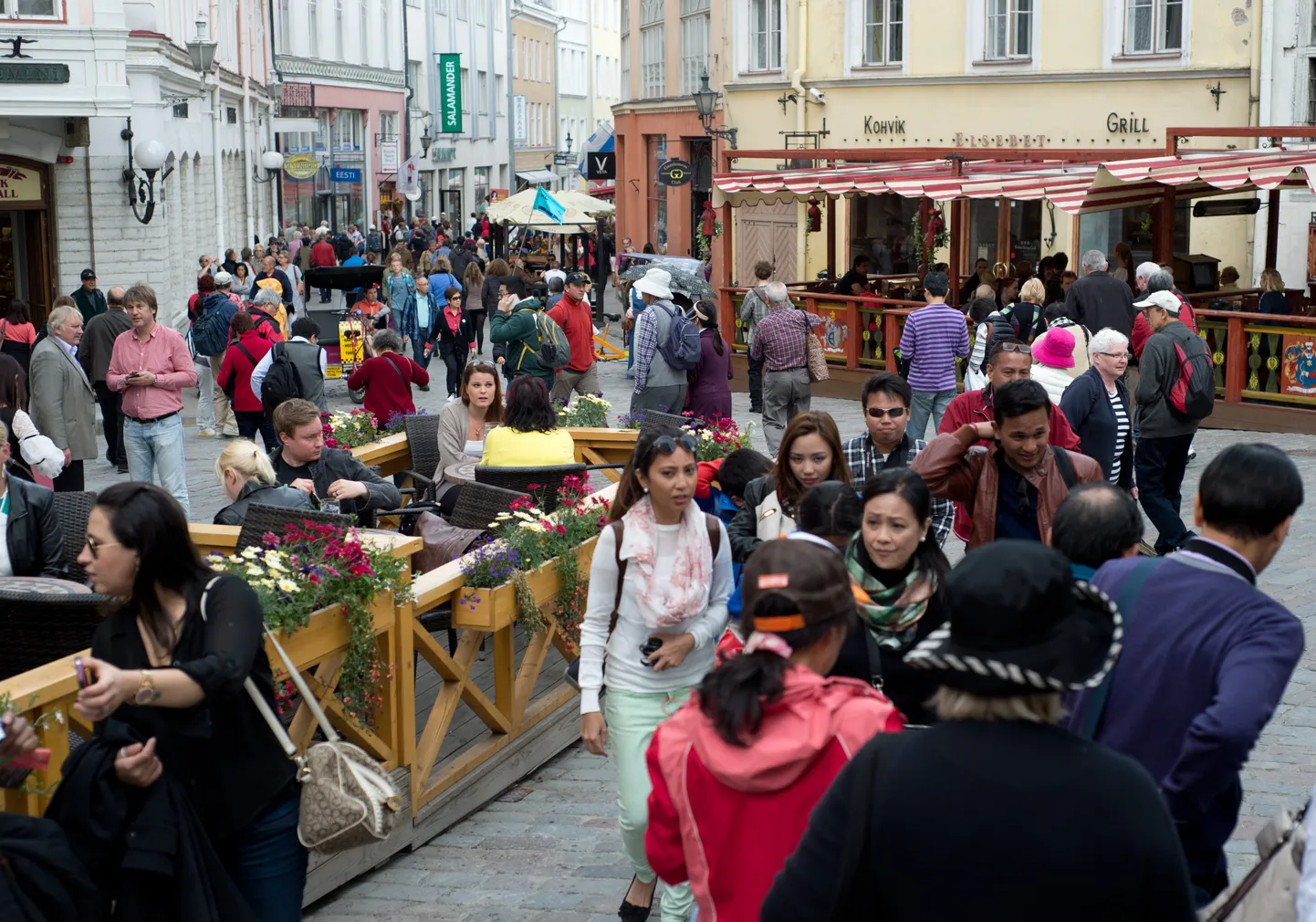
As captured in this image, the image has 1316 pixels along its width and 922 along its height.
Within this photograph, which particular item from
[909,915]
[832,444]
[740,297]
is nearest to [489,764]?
[832,444]

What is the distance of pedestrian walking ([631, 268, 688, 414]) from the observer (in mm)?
13484

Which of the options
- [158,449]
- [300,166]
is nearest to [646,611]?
[158,449]

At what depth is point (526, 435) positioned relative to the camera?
8.67 metres

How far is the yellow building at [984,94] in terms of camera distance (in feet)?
79.3

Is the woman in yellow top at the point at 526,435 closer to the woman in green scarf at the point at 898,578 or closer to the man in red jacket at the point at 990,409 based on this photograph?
the man in red jacket at the point at 990,409

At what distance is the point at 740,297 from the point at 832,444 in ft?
53.1

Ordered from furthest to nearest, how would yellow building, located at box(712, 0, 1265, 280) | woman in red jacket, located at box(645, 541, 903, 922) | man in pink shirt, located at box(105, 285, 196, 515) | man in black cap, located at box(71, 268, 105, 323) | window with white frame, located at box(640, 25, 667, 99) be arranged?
window with white frame, located at box(640, 25, 667, 99) → yellow building, located at box(712, 0, 1265, 280) → man in black cap, located at box(71, 268, 105, 323) → man in pink shirt, located at box(105, 285, 196, 515) → woman in red jacket, located at box(645, 541, 903, 922)

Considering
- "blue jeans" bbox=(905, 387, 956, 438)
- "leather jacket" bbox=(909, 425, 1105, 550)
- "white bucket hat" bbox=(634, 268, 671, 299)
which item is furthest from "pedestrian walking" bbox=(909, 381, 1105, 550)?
"blue jeans" bbox=(905, 387, 956, 438)

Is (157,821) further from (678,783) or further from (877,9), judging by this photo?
(877,9)

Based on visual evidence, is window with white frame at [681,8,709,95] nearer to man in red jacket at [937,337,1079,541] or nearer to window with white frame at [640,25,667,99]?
window with white frame at [640,25,667,99]

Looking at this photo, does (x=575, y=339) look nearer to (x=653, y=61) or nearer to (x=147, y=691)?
(x=147, y=691)

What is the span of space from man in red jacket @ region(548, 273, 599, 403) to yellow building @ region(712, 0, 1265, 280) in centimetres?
768

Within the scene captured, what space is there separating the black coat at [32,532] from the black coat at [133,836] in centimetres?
224

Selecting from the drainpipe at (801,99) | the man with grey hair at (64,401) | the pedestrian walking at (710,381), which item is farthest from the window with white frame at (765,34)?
the man with grey hair at (64,401)
